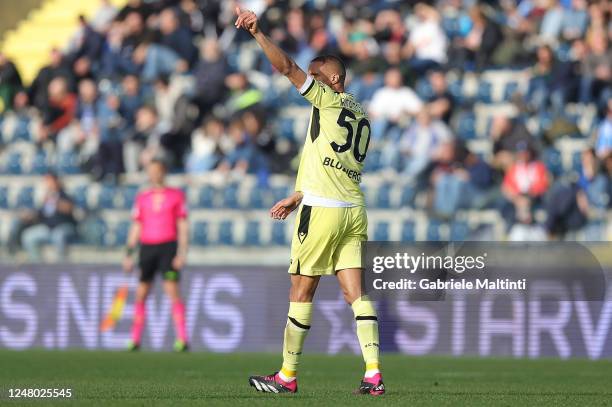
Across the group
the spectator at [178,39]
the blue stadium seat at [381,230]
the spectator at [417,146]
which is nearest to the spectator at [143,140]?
the spectator at [178,39]

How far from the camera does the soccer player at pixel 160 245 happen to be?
15.7 meters

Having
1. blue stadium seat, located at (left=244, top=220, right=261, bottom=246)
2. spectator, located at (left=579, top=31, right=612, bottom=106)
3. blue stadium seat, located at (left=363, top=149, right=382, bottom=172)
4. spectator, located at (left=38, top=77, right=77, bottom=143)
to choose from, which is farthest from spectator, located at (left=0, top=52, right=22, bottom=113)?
spectator, located at (left=579, top=31, right=612, bottom=106)

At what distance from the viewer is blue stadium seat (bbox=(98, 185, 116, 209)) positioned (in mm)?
19469

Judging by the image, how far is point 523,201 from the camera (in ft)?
55.6

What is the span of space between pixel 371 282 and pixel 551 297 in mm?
2287

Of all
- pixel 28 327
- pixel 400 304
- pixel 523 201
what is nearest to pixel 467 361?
pixel 400 304

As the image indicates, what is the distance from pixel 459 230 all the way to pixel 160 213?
3811mm

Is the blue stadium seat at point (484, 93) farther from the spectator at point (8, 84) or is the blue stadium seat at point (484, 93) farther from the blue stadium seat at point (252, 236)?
the spectator at point (8, 84)

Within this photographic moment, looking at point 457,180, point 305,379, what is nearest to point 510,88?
point 457,180

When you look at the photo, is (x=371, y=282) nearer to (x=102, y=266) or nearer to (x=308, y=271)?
(x=102, y=266)

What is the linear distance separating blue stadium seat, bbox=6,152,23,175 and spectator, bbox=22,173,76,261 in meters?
1.82

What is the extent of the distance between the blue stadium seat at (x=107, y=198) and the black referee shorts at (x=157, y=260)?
3727mm

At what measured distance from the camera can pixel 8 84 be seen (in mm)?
22453

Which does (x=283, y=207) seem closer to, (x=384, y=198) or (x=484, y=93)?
(x=384, y=198)
